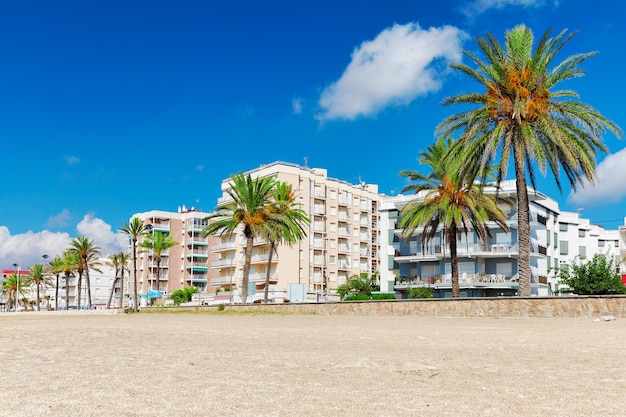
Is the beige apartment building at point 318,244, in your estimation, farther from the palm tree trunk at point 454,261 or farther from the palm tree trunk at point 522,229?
the palm tree trunk at point 522,229

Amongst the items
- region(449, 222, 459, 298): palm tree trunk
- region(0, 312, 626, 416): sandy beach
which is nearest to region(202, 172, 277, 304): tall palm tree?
region(449, 222, 459, 298): palm tree trunk

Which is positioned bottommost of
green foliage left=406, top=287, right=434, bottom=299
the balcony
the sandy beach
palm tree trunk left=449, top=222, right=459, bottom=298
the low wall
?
green foliage left=406, top=287, right=434, bottom=299

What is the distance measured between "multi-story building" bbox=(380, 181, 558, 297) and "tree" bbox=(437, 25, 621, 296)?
27833 mm

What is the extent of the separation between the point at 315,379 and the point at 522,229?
79.9 ft

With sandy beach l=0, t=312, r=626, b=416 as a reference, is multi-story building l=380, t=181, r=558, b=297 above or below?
above

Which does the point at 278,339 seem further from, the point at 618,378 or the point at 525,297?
→ the point at 525,297

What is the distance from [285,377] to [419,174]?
38.0 metres

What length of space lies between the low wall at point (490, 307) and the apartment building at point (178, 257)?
3563 inches

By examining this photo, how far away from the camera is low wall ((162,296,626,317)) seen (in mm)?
26547

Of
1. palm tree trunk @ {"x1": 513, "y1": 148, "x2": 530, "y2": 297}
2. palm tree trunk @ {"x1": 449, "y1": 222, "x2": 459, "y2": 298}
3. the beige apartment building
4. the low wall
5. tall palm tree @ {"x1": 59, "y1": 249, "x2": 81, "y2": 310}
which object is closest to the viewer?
the low wall

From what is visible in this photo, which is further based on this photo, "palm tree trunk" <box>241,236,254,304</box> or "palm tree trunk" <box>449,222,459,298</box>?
"palm tree trunk" <box>241,236,254,304</box>

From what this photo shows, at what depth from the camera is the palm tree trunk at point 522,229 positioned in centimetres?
3094

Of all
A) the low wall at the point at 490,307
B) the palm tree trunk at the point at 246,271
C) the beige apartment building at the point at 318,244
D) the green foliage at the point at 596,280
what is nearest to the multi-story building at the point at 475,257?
the green foliage at the point at 596,280

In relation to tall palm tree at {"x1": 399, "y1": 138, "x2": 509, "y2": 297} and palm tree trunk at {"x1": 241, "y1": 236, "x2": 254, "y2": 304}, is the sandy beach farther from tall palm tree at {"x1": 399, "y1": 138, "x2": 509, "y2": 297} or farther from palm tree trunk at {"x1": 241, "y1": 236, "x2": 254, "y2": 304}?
palm tree trunk at {"x1": 241, "y1": 236, "x2": 254, "y2": 304}
